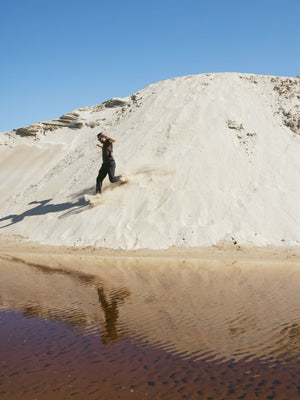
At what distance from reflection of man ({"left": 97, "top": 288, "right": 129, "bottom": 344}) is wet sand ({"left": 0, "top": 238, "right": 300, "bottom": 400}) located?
20 millimetres

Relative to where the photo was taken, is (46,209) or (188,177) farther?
(46,209)

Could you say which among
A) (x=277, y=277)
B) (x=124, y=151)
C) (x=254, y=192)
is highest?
(x=124, y=151)

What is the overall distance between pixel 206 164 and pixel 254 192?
114 inches

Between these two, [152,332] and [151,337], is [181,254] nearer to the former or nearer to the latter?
[152,332]

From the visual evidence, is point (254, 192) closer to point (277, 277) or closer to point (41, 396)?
point (277, 277)

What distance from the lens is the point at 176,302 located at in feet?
25.8

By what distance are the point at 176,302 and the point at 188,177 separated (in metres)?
10.4

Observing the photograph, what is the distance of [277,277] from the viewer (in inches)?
403

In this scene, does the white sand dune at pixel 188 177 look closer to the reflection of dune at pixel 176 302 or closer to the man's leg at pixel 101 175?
the man's leg at pixel 101 175

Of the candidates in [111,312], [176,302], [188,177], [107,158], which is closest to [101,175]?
[107,158]

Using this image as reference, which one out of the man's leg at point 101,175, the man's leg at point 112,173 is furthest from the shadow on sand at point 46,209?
the man's leg at point 112,173

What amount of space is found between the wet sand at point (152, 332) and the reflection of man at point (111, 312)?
0.02 m

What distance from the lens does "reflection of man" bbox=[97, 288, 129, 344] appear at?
19.5ft

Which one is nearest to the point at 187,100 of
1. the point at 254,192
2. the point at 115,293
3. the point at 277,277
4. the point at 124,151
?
the point at 124,151
